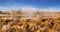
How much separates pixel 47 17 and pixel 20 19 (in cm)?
42

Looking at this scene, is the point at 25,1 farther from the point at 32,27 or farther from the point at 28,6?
the point at 32,27

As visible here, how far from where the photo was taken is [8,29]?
226 centimetres

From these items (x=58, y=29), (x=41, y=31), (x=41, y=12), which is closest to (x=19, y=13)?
(x=41, y=12)

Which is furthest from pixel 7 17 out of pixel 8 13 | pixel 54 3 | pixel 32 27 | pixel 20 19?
pixel 54 3

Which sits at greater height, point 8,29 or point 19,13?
point 19,13

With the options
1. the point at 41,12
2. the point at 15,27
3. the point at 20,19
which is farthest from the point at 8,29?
the point at 41,12

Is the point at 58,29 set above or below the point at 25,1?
below

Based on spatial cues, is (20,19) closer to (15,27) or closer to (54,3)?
(15,27)

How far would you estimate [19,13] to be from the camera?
2.61 m

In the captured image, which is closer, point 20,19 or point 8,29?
point 8,29

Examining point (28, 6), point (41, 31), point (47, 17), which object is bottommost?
point (41, 31)

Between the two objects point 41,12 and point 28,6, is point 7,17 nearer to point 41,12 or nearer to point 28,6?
point 28,6

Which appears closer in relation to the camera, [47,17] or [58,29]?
[58,29]

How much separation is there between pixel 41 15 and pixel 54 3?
0.28 m
